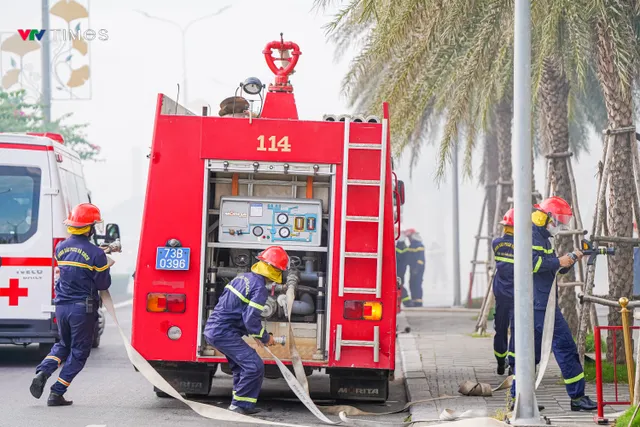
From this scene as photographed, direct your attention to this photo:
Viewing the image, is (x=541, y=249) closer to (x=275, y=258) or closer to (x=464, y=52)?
(x=275, y=258)

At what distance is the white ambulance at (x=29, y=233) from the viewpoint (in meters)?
12.3

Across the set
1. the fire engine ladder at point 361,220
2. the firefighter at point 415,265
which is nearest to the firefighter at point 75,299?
the fire engine ladder at point 361,220

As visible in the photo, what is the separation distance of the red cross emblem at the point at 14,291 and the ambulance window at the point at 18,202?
1.52 ft

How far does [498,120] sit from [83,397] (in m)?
12.2

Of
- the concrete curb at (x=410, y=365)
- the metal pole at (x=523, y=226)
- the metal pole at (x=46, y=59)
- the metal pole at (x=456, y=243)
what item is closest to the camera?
the metal pole at (x=523, y=226)

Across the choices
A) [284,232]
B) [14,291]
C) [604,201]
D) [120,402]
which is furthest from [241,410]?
[14,291]

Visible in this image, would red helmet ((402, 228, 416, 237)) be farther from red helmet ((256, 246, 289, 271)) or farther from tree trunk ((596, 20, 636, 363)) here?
red helmet ((256, 246, 289, 271))

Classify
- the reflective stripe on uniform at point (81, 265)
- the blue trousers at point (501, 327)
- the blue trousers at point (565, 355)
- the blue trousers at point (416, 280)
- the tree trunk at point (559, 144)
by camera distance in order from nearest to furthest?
the blue trousers at point (565, 355), the reflective stripe on uniform at point (81, 265), the blue trousers at point (501, 327), the tree trunk at point (559, 144), the blue trousers at point (416, 280)

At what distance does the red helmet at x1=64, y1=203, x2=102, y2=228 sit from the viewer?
32.0 ft

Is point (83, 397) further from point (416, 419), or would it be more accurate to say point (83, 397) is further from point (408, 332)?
point (408, 332)

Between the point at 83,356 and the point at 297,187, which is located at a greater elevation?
the point at 297,187

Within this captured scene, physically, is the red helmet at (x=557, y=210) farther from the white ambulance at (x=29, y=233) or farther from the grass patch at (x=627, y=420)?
the white ambulance at (x=29, y=233)

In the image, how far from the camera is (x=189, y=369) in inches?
373

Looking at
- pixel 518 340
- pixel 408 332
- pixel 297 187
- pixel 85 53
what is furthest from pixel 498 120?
pixel 518 340
